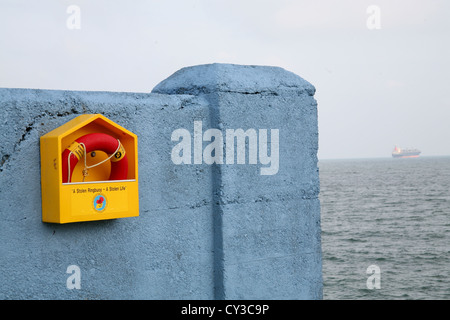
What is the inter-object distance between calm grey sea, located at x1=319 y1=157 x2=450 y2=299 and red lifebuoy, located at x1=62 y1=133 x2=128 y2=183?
15029 millimetres

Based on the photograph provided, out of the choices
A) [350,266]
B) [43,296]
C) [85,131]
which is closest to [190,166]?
[85,131]

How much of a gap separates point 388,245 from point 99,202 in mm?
24669

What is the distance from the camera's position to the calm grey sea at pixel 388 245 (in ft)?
61.8

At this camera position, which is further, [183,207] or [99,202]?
[183,207]

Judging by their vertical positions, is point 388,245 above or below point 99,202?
below

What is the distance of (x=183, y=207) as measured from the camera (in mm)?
3018

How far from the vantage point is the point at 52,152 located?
2477mm

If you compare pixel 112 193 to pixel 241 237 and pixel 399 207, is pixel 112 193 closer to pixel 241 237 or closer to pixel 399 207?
pixel 241 237

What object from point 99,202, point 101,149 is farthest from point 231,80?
point 99,202

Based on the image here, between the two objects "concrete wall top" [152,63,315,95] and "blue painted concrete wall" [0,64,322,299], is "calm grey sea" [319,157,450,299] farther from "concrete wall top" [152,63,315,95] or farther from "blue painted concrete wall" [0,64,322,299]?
"concrete wall top" [152,63,315,95]

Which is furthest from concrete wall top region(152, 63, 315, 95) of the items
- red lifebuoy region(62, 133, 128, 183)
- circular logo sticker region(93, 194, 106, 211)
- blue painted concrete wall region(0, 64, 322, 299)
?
circular logo sticker region(93, 194, 106, 211)

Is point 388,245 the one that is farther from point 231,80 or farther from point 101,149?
point 101,149

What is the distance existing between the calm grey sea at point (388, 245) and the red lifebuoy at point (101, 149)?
15029mm

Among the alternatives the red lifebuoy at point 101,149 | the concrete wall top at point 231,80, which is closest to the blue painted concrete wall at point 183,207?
the concrete wall top at point 231,80
